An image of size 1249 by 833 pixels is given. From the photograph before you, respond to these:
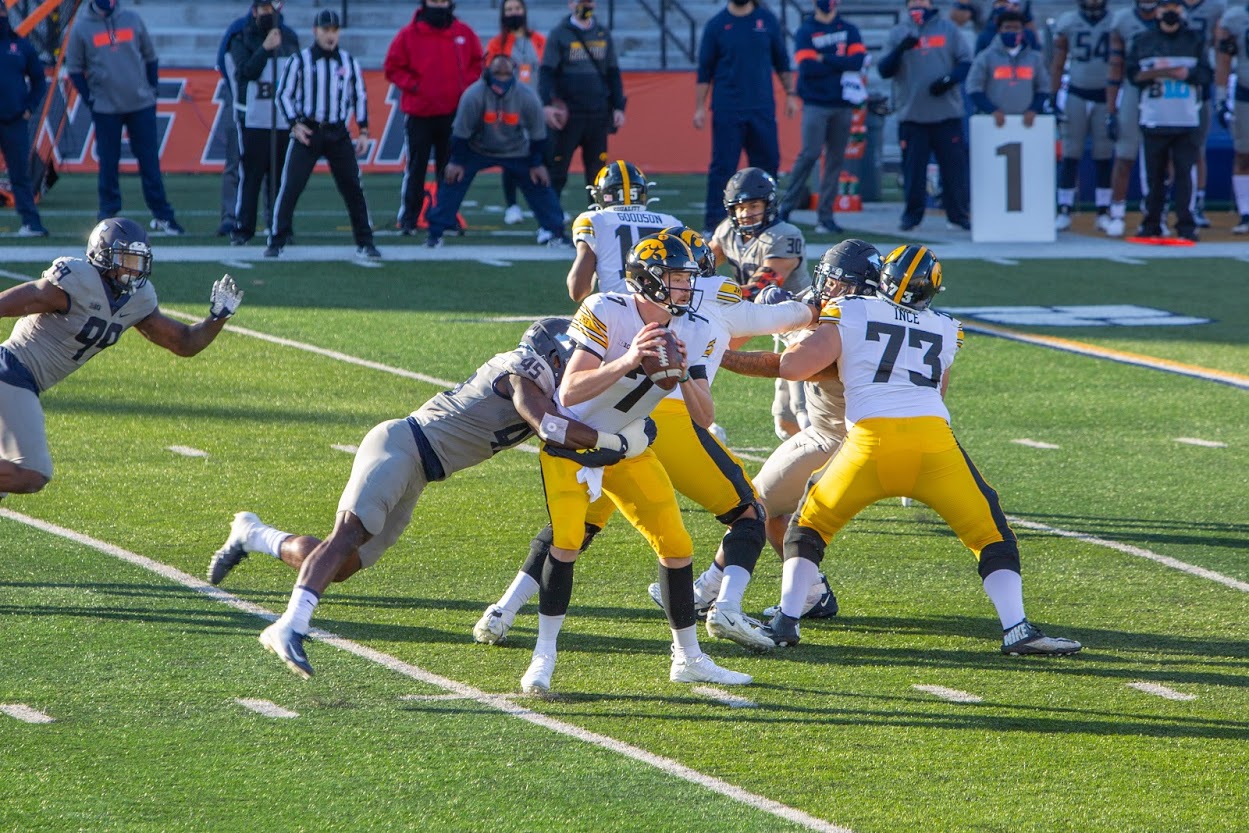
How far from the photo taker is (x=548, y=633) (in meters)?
5.85

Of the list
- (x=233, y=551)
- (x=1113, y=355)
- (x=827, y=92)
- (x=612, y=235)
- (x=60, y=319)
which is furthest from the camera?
(x=827, y=92)

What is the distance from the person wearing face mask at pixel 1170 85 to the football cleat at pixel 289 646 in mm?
12950

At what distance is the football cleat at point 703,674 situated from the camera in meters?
5.90

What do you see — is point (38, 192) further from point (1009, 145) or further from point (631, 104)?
point (1009, 145)

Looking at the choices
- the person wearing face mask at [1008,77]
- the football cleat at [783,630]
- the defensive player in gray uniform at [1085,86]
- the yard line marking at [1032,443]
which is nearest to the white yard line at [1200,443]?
the yard line marking at [1032,443]

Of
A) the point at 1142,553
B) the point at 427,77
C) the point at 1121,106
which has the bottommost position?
the point at 1142,553

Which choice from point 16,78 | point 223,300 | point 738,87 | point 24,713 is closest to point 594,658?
point 24,713

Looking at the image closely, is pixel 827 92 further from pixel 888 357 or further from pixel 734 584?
pixel 734 584

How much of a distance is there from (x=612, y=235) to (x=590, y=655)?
3047 mm

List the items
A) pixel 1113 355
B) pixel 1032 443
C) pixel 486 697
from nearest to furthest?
pixel 486 697, pixel 1032 443, pixel 1113 355

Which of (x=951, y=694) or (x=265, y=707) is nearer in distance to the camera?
(x=265, y=707)

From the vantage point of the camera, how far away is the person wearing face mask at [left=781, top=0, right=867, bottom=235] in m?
17.2

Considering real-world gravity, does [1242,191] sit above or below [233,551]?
below

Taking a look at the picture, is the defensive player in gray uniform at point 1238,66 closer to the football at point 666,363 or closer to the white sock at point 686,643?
the white sock at point 686,643
